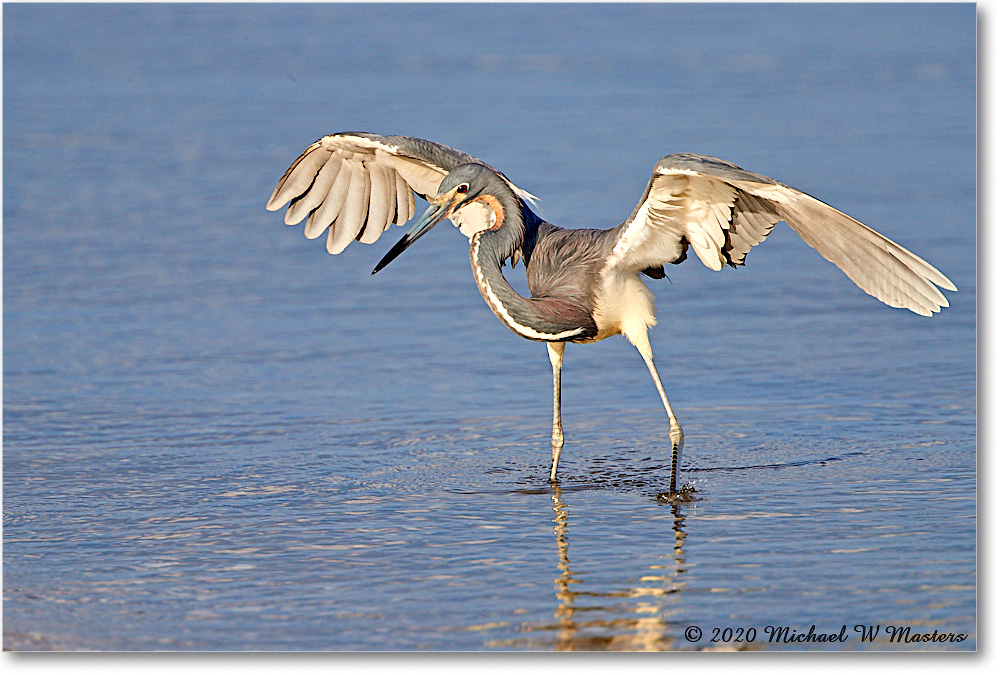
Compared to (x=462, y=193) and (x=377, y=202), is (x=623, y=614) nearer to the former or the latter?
(x=462, y=193)

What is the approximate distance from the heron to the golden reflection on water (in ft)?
2.61

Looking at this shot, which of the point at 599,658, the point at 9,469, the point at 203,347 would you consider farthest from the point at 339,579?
the point at 203,347

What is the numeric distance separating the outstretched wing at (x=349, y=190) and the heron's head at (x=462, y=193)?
2.03 feet

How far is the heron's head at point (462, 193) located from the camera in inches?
207

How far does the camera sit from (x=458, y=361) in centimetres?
707

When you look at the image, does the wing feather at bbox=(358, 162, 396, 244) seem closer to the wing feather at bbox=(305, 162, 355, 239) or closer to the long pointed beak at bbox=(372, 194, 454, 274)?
the wing feather at bbox=(305, 162, 355, 239)

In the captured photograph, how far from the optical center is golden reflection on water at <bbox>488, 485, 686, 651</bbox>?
164 inches

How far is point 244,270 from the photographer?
340 inches

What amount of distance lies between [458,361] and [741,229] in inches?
86.9

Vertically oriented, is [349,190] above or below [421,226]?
above

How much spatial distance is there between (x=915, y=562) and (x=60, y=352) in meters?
4.32

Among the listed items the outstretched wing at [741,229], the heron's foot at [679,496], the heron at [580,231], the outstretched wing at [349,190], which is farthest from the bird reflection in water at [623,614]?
the outstretched wing at [349,190]

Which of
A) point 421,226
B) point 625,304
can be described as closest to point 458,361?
point 625,304

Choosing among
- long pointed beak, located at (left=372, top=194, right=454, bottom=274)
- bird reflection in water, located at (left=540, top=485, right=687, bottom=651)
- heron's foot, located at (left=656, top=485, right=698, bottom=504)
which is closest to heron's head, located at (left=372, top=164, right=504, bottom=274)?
long pointed beak, located at (left=372, top=194, right=454, bottom=274)
